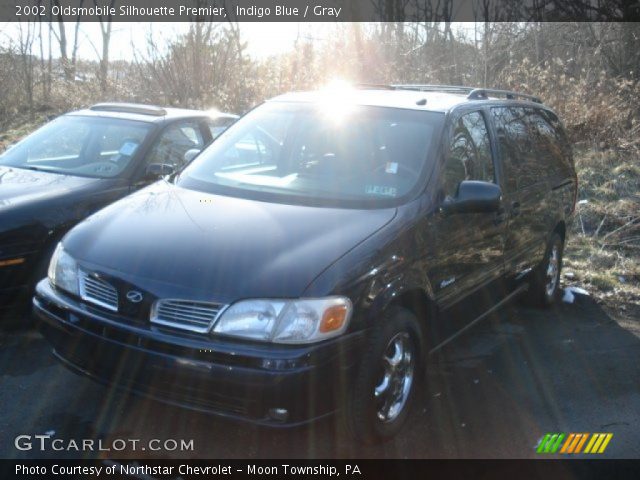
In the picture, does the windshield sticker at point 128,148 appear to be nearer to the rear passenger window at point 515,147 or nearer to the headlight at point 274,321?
the rear passenger window at point 515,147

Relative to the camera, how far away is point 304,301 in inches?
125

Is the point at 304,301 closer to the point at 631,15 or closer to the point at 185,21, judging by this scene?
the point at 631,15

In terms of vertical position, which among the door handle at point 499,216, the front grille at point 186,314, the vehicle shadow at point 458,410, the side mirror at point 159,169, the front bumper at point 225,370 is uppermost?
the side mirror at point 159,169

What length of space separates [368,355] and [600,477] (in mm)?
1380

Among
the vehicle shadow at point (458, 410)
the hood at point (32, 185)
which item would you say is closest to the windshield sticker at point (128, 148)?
the hood at point (32, 185)

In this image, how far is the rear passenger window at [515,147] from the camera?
5.09 m

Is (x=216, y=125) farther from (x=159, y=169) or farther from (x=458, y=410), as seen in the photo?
(x=458, y=410)

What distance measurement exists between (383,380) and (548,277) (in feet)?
10.5

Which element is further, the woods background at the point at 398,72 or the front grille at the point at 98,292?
the woods background at the point at 398,72

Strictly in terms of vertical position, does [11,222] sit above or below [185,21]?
below

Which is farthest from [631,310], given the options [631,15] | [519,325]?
[631,15]

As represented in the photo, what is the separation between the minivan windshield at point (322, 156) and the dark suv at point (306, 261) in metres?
0.01

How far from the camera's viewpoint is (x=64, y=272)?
146 inches

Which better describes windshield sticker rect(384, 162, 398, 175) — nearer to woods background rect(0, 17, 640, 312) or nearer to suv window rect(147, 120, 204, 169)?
suv window rect(147, 120, 204, 169)
